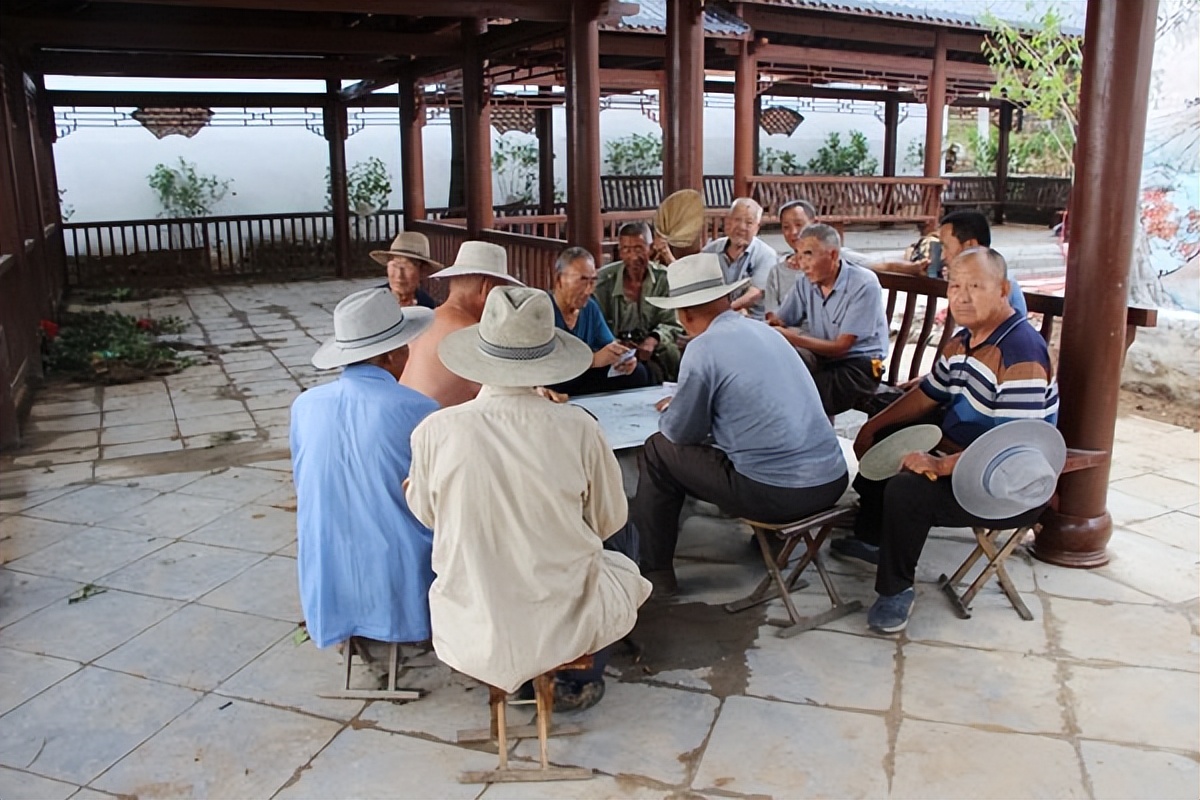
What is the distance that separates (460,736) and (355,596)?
1.62 ft

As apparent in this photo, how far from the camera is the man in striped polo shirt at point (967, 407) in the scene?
319 cm

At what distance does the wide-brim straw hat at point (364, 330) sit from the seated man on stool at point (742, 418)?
3.13ft

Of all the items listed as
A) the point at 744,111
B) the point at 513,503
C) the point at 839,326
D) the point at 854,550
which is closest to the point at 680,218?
the point at 839,326

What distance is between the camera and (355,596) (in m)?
2.79

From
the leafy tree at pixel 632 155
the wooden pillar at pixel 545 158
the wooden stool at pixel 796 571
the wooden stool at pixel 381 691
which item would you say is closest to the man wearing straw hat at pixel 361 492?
the wooden stool at pixel 381 691

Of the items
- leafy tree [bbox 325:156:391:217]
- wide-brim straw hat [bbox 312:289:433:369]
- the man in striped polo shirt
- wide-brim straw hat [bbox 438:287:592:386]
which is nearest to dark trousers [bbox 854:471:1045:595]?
the man in striped polo shirt

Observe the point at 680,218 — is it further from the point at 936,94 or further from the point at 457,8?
the point at 936,94

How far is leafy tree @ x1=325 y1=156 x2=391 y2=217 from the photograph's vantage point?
15.6 m

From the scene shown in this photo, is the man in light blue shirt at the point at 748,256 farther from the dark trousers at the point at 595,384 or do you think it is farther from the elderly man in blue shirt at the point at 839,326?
the dark trousers at the point at 595,384

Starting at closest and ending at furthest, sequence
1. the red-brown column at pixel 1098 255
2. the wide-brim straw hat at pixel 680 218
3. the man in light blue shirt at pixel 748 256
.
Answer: the red-brown column at pixel 1098 255 → the man in light blue shirt at pixel 748 256 → the wide-brim straw hat at pixel 680 218

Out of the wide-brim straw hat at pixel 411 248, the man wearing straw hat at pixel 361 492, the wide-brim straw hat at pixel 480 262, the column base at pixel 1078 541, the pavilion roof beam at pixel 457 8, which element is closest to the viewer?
the man wearing straw hat at pixel 361 492

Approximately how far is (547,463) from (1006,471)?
5.39 ft

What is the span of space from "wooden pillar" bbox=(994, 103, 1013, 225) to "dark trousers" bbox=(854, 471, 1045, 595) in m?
18.3

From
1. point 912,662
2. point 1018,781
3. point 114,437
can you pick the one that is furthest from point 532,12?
point 1018,781
